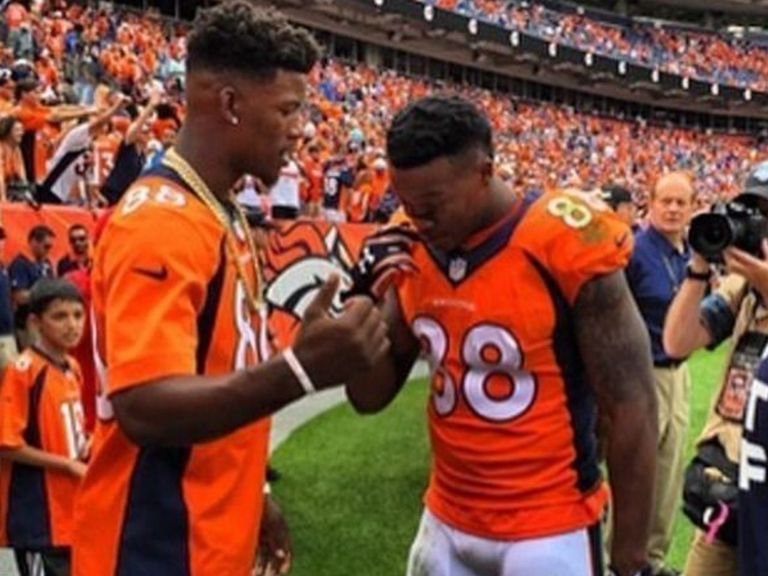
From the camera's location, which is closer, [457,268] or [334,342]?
[334,342]

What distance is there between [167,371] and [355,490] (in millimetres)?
5757

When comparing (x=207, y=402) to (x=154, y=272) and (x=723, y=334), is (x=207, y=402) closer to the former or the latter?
(x=154, y=272)

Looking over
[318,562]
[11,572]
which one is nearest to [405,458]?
A: [318,562]

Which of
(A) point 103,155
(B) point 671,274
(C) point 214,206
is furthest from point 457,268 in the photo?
(A) point 103,155

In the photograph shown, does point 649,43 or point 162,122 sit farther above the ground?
point 162,122

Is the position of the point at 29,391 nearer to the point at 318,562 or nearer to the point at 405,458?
the point at 318,562

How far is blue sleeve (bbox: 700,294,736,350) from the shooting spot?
3.84 meters

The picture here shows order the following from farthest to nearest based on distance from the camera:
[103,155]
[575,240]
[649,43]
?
[649,43] → [103,155] → [575,240]

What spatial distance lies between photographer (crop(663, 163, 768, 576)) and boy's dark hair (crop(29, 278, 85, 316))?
2149 millimetres

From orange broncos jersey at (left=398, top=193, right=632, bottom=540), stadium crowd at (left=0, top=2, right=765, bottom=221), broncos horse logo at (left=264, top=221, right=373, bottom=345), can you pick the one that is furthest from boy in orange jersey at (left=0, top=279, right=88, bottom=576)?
broncos horse logo at (left=264, top=221, right=373, bottom=345)

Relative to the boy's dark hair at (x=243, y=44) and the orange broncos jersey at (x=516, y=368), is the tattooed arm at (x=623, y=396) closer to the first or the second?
the orange broncos jersey at (x=516, y=368)

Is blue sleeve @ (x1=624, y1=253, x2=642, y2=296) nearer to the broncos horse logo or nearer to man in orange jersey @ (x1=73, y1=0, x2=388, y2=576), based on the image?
man in orange jersey @ (x1=73, y1=0, x2=388, y2=576)

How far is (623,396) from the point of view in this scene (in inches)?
112

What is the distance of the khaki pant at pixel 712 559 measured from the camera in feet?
12.1
